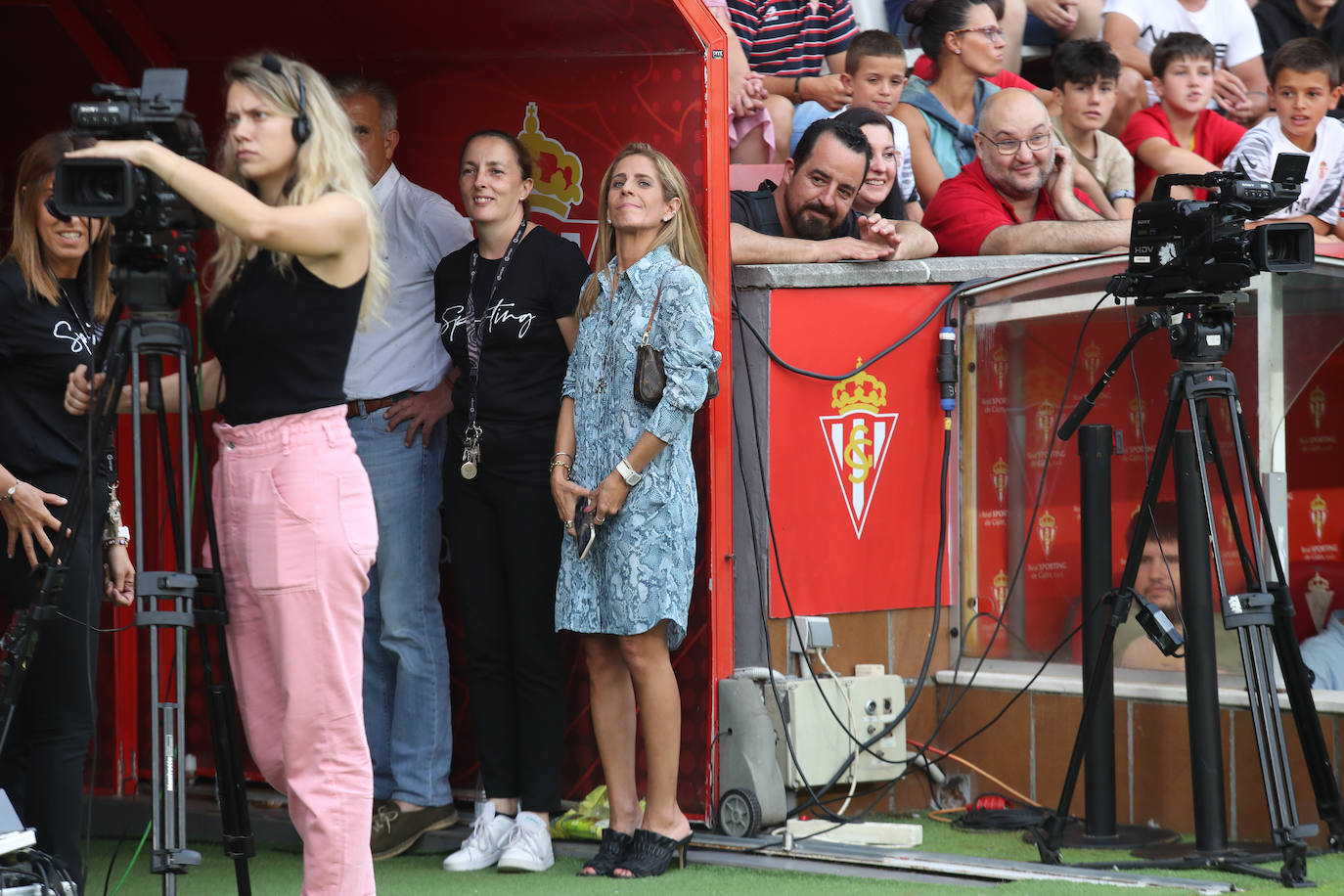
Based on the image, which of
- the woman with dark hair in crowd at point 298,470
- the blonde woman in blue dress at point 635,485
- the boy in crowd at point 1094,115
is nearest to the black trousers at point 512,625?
the blonde woman in blue dress at point 635,485

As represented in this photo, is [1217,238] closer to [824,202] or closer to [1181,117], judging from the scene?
[824,202]

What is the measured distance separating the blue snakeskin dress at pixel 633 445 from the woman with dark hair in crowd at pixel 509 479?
167 mm

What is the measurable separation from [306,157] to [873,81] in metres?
3.89

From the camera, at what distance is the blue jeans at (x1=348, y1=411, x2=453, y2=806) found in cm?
465

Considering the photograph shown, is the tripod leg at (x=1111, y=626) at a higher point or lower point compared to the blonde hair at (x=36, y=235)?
lower

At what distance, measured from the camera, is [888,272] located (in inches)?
199

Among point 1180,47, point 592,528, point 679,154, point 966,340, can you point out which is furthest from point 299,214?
point 1180,47

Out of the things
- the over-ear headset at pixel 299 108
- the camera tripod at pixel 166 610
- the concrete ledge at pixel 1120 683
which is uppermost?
the over-ear headset at pixel 299 108

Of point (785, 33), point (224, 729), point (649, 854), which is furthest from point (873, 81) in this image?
point (224, 729)

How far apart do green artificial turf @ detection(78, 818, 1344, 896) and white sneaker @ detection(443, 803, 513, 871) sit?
0.16ft

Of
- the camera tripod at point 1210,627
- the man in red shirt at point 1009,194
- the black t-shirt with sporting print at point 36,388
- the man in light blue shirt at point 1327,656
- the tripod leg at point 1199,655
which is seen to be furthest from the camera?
the man in red shirt at point 1009,194

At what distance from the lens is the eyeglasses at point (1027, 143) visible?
18.6ft

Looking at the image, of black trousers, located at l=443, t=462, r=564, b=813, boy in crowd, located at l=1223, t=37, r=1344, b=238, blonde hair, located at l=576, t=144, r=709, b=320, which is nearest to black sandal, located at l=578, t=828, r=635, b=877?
black trousers, located at l=443, t=462, r=564, b=813

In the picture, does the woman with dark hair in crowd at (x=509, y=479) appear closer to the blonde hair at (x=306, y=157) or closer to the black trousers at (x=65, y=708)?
the black trousers at (x=65, y=708)
